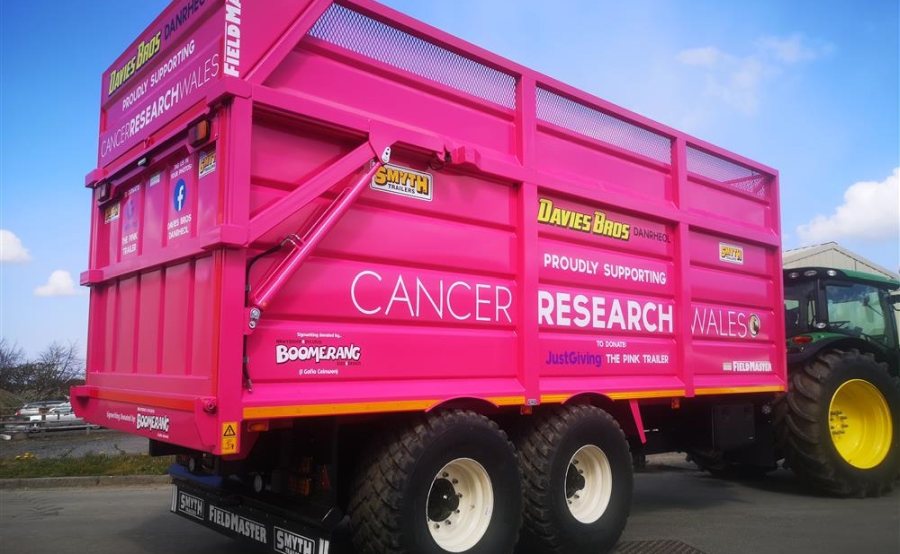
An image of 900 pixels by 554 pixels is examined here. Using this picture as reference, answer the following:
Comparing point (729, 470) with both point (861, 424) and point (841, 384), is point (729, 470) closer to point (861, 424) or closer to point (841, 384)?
point (861, 424)

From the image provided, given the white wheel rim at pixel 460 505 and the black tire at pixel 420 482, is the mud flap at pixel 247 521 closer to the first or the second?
the black tire at pixel 420 482

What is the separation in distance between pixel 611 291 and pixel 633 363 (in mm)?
610

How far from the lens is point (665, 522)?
20.4 feet

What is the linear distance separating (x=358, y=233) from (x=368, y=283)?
0.29 meters

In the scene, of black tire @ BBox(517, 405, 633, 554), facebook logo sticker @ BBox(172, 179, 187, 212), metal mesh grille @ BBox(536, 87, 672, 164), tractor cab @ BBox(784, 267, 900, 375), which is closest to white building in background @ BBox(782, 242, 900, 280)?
tractor cab @ BBox(784, 267, 900, 375)

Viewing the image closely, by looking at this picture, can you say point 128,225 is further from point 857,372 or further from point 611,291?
point 857,372

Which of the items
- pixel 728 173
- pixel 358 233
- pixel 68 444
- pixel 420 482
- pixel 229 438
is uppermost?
pixel 728 173

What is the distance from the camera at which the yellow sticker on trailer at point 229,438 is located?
3.18 meters

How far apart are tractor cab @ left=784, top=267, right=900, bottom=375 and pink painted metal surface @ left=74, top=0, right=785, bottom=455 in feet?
A: 9.55

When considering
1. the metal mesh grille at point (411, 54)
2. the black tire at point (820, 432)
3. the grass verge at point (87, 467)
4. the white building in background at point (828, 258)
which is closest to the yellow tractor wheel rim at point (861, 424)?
the black tire at point (820, 432)

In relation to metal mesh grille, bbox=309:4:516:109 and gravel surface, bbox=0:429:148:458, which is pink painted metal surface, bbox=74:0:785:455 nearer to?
metal mesh grille, bbox=309:4:516:109

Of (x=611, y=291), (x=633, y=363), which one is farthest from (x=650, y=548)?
(x=611, y=291)

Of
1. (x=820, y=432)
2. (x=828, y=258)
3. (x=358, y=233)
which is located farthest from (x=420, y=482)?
(x=828, y=258)

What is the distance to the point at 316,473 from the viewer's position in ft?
12.5
